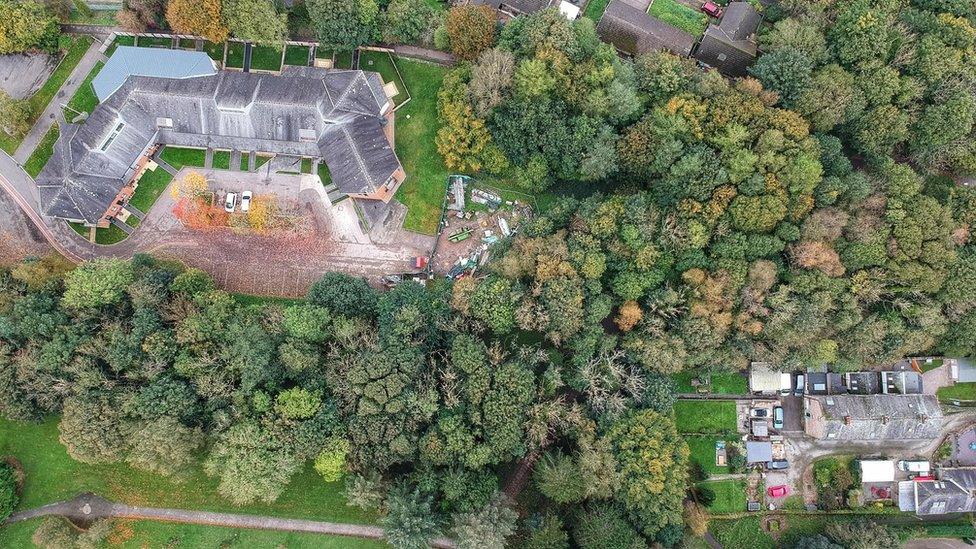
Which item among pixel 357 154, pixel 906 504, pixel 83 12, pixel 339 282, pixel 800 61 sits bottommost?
pixel 906 504

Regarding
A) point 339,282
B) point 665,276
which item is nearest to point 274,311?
point 339,282

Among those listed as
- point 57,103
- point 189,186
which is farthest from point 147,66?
point 189,186

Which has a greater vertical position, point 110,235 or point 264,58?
point 264,58

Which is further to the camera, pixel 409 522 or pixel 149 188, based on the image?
pixel 149 188

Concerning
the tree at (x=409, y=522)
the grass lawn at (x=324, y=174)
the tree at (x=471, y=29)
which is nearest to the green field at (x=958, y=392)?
the tree at (x=409, y=522)

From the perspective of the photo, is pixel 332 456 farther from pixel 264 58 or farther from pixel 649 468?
pixel 264 58

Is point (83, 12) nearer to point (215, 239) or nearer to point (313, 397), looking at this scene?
point (215, 239)
